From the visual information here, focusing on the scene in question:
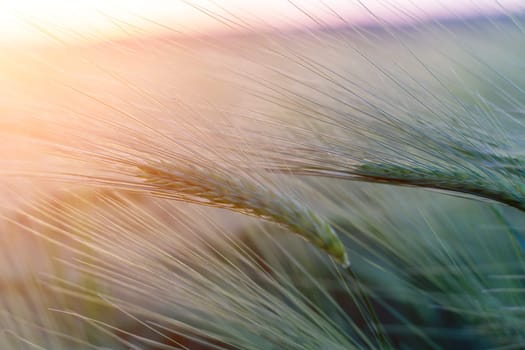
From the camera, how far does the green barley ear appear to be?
1.57ft

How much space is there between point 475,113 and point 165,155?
13.7 inches

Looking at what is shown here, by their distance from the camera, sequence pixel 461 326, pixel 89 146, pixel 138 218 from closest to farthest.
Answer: pixel 89 146 → pixel 138 218 → pixel 461 326

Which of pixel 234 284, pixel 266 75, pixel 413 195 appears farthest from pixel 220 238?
pixel 413 195

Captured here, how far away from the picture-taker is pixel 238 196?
484 mm

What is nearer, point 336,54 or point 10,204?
point 10,204

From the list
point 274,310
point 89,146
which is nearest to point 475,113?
point 274,310

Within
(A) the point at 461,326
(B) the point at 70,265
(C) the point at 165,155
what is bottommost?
(A) the point at 461,326

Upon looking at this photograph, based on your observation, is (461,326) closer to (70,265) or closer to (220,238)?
(220,238)

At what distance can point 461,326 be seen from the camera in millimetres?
688

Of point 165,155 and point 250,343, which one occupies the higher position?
point 165,155

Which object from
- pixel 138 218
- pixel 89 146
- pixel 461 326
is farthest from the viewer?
pixel 461 326

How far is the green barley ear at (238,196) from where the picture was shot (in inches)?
18.8

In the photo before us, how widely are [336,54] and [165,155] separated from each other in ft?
0.77

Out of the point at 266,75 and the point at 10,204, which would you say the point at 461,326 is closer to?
the point at 266,75
